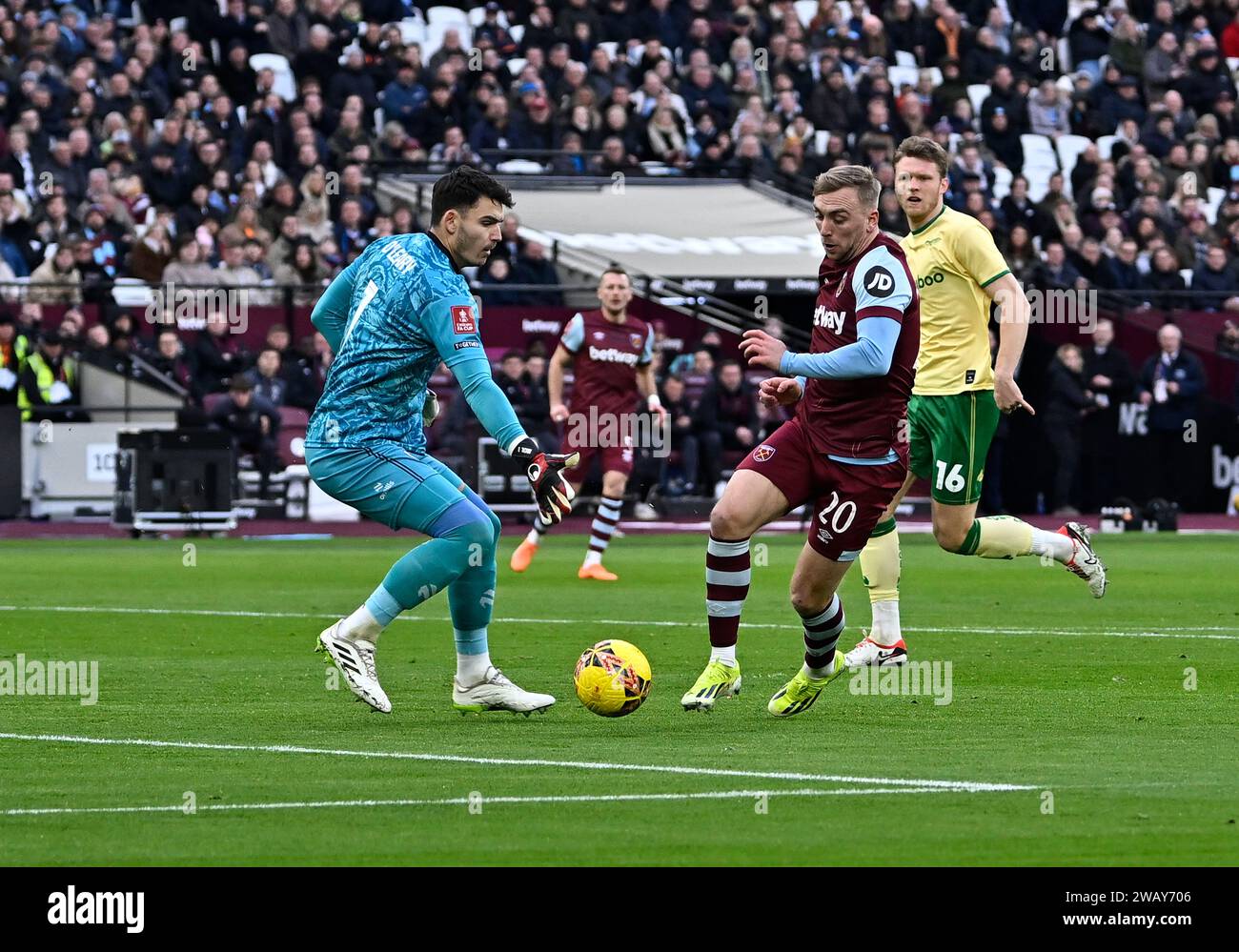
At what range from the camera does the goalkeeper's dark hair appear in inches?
374

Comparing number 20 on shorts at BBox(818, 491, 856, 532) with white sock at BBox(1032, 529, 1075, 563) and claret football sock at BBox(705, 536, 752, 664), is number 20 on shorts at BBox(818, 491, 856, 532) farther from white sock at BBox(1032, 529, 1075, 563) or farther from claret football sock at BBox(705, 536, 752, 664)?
white sock at BBox(1032, 529, 1075, 563)

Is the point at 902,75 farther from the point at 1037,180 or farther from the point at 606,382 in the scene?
the point at 606,382

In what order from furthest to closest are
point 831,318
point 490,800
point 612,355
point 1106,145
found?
point 1106,145, point 612,355, point 831,318, point 490,800

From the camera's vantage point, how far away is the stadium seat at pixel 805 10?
35.8m

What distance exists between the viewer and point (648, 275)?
29.0 m

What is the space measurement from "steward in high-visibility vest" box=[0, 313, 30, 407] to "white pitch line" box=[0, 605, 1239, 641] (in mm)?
10775

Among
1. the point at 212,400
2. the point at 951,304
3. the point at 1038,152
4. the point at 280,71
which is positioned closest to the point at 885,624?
the point at 951,304

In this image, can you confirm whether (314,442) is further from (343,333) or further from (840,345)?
(840,345)

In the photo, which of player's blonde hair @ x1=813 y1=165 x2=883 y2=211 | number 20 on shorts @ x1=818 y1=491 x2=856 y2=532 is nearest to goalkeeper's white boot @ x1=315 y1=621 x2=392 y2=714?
number 20 on shorts @ x1=818 y1=491 x2=856 y2=532

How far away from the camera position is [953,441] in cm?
1214

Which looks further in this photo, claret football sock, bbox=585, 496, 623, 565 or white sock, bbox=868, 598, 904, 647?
claret football sock, bbox=585, 496, 623, 565

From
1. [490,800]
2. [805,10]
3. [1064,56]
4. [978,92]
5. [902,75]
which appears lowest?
[490,800]

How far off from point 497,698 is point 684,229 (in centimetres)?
2186
